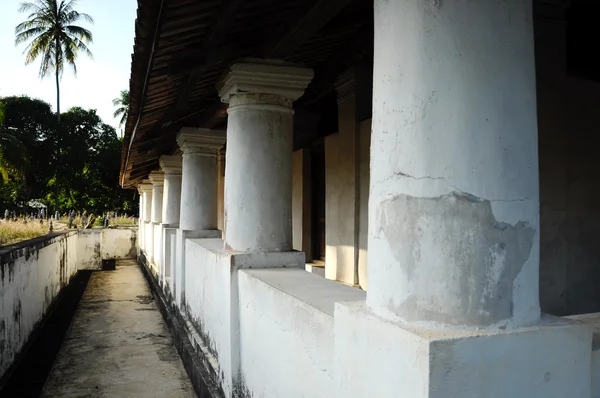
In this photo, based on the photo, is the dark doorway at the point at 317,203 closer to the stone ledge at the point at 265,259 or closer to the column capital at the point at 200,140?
the column capital at the point at 200,140

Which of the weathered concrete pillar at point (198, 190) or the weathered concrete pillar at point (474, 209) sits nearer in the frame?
the weathered concrete pillar at point (474, 209)

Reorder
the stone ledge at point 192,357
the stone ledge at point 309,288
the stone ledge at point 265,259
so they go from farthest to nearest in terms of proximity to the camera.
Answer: the stone ledge at point 192,357, the stone ledge at point 265,259, the stone ledge at point 309,288

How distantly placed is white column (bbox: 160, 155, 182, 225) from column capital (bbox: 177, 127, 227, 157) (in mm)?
3059

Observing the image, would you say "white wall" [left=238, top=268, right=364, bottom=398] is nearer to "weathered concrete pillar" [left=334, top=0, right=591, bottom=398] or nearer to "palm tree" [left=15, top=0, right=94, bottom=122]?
"weathered concrete pillar" [left=334, top=0, right=591, bottom=398]

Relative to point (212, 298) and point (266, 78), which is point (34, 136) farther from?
point (266, 78)

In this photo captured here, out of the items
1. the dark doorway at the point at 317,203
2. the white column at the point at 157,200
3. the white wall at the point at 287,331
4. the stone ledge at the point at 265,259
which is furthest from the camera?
Answer: the white column at the point at 157,200

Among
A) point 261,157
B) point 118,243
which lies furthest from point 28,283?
point 118,243

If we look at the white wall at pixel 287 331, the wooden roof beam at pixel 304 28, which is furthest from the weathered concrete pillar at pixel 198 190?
the white wall at pixel 287 331

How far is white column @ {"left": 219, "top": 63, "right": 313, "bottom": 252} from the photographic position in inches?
180

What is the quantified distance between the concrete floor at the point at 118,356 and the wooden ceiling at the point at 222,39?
10.3 ft

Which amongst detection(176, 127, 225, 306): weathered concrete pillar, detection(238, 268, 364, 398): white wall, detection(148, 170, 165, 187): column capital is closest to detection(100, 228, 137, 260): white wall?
detection(148, 170, 165, 187): column capital

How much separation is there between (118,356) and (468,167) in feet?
22.2

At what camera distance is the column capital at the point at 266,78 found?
4434mm

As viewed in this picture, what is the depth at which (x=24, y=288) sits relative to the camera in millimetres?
7891
